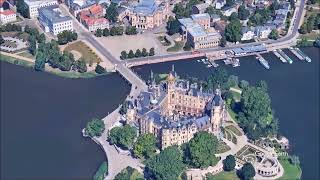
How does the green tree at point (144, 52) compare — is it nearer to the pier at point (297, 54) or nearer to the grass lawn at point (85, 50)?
the grass lawn at point (85, 50)

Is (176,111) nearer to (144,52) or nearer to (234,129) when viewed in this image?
(234,129)

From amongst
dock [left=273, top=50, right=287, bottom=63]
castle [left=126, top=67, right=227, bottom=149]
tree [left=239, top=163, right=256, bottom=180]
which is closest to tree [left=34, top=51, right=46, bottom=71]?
castle [left=126, top=67, right=227, bottom=149]

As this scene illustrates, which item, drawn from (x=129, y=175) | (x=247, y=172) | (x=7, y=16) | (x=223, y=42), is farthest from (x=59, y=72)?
(x=247, y=172)

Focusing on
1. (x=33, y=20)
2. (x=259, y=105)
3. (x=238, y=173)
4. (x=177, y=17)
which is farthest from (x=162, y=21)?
(x=238, y=173)

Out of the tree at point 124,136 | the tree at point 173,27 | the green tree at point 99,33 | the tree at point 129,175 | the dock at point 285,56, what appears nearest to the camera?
the tree at point 129,175

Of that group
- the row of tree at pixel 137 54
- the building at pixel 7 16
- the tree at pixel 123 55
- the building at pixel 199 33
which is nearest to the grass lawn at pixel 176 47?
the building at pixel 199 33

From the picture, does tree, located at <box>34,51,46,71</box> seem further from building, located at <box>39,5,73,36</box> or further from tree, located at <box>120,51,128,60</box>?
tree, located at <box>120,51,128,60</box>
